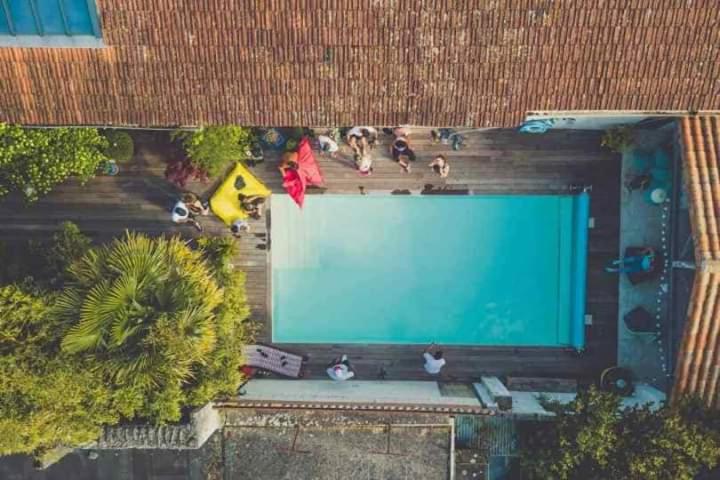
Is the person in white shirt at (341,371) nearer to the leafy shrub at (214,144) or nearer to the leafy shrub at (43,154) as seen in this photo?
the leafy shrub at (214,144)

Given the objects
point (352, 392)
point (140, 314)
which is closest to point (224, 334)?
point (140, 314)

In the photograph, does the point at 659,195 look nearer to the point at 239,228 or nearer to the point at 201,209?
the point at 239,228

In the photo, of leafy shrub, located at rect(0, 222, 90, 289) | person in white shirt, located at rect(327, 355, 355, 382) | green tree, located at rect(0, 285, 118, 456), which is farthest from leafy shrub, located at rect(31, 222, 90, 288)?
person in white shirt, located at rect(327, 355, 355, 382)

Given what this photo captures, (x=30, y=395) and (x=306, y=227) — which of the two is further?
(x=306, y=227)

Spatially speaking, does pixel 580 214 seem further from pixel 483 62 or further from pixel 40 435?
pixel 40 435

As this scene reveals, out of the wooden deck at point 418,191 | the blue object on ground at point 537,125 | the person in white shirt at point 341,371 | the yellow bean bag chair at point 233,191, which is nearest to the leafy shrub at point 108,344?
the yellow bean bag chair at point 233,191

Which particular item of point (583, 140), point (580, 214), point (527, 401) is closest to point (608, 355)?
point (527, 401)
